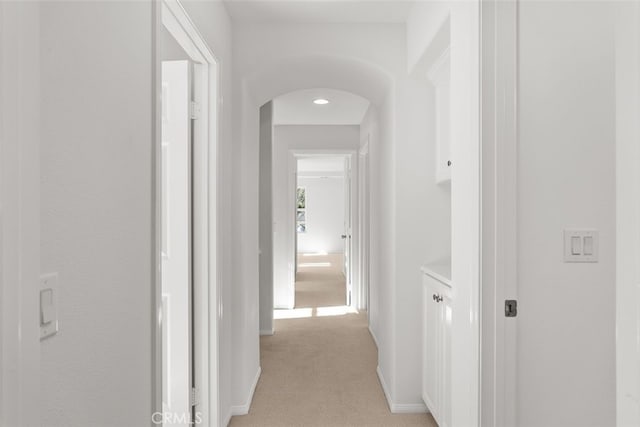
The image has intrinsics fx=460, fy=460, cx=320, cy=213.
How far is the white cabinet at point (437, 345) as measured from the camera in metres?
2.27

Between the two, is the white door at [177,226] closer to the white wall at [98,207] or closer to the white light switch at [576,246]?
the white wall at [98,207]

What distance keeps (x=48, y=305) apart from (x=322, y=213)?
12.5 meters

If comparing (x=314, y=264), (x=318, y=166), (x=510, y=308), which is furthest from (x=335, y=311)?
(x=318, y=166)

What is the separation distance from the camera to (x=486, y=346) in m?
1.42

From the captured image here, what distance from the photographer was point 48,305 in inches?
34.5

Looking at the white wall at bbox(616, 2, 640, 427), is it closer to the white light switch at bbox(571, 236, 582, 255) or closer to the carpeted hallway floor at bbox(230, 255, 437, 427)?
the white light switch at bbox(571, 236, 582, 255)

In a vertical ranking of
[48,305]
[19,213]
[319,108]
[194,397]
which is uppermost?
[319,108]

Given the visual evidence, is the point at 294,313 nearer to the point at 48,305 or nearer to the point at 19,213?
the point at 48,305

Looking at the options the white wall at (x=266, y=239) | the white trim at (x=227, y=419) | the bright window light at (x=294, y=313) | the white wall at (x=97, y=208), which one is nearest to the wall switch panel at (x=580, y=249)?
the white wall at (x=97, y=208)

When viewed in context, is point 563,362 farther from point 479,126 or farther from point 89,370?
point 89,370

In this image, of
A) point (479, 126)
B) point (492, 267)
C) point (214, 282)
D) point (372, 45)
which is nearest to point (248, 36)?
point (372, 45)

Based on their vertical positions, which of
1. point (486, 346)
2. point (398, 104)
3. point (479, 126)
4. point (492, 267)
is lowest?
point (486, 346)

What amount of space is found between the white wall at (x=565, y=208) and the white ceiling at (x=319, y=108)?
3.01 m

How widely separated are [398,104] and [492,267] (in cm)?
168
